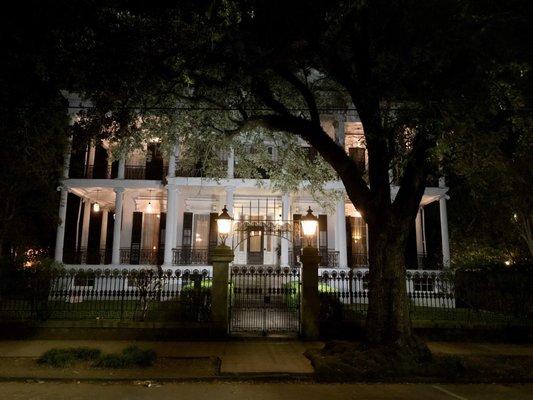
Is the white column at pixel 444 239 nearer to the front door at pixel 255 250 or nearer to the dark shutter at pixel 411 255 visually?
the dark shutter at pixel 411 255

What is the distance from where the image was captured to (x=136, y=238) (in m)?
21.1

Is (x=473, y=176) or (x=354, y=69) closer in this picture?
(x=354, y=69)

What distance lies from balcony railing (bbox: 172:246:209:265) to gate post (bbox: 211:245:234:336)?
816 centimetres

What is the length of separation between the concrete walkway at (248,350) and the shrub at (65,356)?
0.80 m

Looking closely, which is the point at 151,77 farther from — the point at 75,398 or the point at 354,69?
the point at 75,398

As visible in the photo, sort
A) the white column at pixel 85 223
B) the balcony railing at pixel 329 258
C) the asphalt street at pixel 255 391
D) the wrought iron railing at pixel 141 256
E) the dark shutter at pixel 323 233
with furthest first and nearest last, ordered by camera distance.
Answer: the white column at pixel 85 223 < the dark shutter at pixel 323 233 < the wrought iron railing at pixel 141 256 < the balcony railing at pixel 329 258 < the asphalt street at pixel 255 391

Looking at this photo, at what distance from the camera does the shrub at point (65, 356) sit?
25.4 feet

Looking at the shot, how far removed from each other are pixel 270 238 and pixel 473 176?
10712 millimetres

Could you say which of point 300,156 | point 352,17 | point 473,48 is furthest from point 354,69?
point 300,156

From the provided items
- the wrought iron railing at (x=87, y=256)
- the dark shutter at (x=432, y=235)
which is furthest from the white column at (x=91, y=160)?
the dark shutter at (x=432, y=235)

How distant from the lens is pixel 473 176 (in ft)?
39.0

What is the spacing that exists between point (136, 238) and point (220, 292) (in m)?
11.7

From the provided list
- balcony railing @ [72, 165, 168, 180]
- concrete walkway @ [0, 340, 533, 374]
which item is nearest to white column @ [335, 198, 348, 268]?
concrete walkway @ [0, 340, 533, 374]

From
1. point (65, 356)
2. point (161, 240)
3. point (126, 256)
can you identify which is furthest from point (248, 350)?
point (126, 256)
